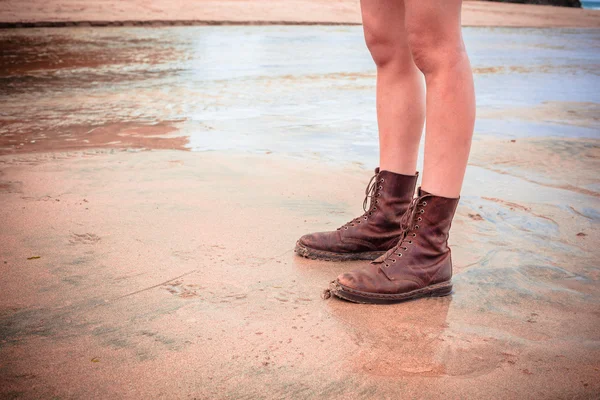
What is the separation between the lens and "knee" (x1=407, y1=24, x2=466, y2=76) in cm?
156

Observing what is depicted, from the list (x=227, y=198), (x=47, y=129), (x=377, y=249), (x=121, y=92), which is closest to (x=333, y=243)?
(x=377, y=249)

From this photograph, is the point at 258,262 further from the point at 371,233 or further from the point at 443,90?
the point at 443,90

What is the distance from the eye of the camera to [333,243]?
75.1 inches

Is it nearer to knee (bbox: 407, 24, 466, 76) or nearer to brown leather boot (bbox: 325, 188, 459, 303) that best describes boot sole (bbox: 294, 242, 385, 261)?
brown leather boot (bbox: 325, 188, 459, 303)

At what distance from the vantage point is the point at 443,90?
1.60 metres

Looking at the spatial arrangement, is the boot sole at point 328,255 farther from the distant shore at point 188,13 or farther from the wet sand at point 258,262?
the distant shore at point 188,13

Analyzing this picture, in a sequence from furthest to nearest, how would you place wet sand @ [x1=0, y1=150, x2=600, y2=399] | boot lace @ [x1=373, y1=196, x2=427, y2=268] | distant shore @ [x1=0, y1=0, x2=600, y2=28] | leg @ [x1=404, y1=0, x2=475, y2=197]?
distant shore @ [x1=0, y1=0, x2=600, y2=28]
boot lace @ [x1=373, y1=196, x2=427, y2=268]
leg @ [x1=404, y1=0, x2=475, y2=197]
wet sand @ [x1=0, y1=150, x2=600, y2=399]

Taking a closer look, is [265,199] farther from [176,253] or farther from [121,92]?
[121,92]

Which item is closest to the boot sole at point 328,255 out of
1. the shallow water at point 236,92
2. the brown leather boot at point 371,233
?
the brown leather boot at point 371,233

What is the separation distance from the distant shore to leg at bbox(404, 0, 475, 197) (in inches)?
530

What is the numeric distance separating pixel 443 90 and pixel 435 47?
0.40 ft

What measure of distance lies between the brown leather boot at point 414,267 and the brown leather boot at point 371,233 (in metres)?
0.19

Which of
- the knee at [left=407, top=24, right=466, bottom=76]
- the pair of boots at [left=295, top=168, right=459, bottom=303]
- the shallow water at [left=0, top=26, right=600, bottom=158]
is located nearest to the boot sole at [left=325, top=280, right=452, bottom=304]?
the pair of boots at [left=295, top=168, right=459, bottom=303]

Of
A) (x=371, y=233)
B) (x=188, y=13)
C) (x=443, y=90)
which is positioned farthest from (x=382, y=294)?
(x=188, y=13)
